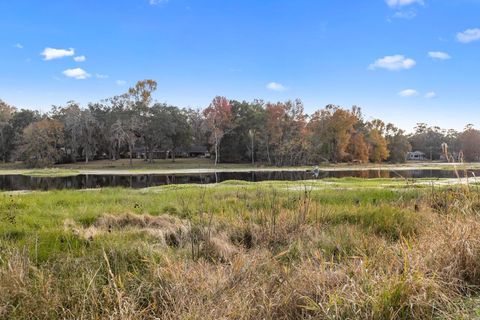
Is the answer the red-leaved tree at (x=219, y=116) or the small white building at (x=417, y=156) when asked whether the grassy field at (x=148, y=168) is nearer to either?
the red-leaved tree at (x=219, y=116)

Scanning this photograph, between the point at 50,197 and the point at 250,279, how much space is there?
10012mm

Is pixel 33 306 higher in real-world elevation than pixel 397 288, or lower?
lower

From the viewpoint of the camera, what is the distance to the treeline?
191 feet

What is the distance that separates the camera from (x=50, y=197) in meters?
12.2

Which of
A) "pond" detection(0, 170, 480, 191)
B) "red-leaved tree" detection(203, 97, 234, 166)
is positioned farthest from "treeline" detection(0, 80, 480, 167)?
"pond" detection(0, 170, 480, 191)

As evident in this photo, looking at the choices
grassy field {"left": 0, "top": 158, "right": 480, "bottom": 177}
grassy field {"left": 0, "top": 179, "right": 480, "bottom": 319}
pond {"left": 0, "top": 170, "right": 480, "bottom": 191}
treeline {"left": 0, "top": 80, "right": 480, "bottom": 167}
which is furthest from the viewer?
treeline {"left": 0, "top": 80, "right": 480, "bottom": 167}

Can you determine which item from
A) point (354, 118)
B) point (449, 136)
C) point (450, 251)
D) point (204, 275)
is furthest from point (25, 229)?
point (449, 136)

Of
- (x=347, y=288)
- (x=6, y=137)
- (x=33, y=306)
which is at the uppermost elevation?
(x=6, y=137)

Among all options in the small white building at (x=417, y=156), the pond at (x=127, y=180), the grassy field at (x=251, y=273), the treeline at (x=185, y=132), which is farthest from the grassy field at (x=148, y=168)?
the grassy field at (x=251, y=273)

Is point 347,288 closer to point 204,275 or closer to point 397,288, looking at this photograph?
point 397,288

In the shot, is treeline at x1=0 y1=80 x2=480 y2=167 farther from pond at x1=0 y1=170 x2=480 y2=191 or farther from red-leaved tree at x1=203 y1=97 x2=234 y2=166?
pond at x1=0 y1=170 x2=480 y2=191

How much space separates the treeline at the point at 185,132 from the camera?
191 ft

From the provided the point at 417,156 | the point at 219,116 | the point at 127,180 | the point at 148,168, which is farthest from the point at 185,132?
the point at 417,156

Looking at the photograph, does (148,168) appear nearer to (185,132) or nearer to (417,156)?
(185,132)
